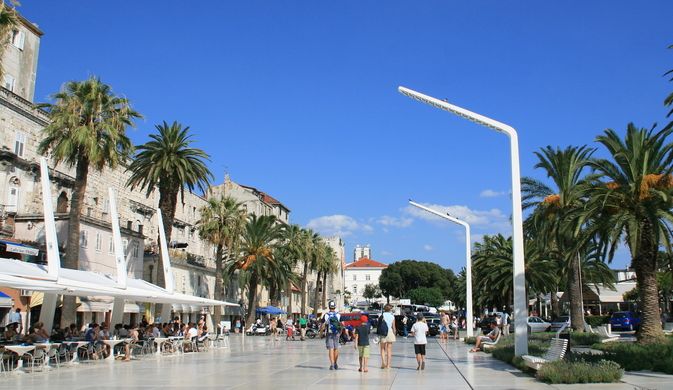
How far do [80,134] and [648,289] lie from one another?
81.3 feet

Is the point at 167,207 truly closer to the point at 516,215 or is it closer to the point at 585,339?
the point at 585,339

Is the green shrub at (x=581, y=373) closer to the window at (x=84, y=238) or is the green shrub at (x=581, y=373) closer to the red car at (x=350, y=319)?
the red car at (x=350, y=319)

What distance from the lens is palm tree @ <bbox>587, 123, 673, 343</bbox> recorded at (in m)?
22.4

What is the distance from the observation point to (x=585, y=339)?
30.1 meters

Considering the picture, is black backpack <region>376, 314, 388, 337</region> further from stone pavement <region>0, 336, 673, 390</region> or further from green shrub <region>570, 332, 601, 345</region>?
green shrub <region>570, 332, 601, 345</region>

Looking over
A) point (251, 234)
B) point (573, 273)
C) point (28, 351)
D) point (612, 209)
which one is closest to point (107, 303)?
point (251, 234)

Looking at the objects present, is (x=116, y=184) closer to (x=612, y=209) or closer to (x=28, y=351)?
(x=28, y=351)

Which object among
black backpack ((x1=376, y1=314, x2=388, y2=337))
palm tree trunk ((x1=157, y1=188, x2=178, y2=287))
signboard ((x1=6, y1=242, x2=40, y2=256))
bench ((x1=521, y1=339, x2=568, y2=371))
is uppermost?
palm tree trunk ((x1=157, y1=188, x2=178, y2=287))

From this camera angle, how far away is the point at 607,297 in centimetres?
7600

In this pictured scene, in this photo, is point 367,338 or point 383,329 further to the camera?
point 383,329

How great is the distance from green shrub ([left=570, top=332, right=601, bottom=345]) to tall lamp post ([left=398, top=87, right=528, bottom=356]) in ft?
40.2

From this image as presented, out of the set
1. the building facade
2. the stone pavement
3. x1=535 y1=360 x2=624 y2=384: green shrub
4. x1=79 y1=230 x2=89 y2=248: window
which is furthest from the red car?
the building facade

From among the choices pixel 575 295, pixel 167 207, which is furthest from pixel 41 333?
pixel 575 295

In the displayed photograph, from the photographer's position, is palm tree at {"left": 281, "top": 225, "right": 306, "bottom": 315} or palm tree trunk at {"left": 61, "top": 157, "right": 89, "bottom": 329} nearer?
palm tree trunk at {"left": 61, "top": 157, "right": 89, "bottom": 329}
